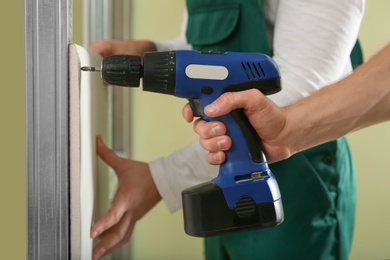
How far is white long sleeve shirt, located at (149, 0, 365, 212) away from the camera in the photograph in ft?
2.66

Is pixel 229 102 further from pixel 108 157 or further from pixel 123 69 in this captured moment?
pixel 108 157

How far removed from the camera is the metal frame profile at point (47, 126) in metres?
0.61

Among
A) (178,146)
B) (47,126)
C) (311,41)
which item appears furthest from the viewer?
(178,146)

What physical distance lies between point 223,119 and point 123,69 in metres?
0.14

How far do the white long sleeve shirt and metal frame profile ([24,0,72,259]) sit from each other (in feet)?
0.92

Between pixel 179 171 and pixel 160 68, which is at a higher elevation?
pixel 160 68

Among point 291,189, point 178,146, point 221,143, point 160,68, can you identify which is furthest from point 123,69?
point 178,146

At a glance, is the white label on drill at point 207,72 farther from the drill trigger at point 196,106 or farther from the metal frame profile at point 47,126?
the metal frame profile at point 47,126

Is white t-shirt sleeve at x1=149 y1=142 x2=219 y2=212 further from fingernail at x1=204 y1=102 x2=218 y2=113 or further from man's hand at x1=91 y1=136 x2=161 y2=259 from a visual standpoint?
fingernail at x1=204 y1=102 x2=218 y2=113

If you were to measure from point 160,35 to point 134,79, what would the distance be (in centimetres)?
121

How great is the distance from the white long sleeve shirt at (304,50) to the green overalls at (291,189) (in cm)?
11

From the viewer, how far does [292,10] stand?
823 mm

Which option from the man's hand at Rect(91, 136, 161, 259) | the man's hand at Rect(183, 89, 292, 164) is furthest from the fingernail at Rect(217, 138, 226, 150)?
the man's hand at Rect(91, 136, 161, 259)

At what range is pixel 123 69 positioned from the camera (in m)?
0.64
